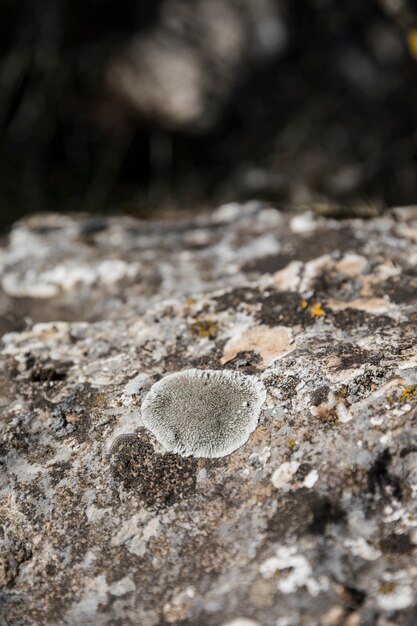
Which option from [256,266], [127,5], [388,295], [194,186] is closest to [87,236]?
[256,266]

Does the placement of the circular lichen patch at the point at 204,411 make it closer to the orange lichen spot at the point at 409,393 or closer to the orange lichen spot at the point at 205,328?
the orange lichen spot at the point at 205,328

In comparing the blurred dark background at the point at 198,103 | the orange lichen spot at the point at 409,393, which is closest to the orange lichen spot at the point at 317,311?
the orange lichen spot at the point at 409,393

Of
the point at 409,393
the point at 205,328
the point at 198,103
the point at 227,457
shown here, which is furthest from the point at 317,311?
the point at 198,103

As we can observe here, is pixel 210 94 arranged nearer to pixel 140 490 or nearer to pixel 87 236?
pixel 87 236

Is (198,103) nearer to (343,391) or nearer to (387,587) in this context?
(343,391)

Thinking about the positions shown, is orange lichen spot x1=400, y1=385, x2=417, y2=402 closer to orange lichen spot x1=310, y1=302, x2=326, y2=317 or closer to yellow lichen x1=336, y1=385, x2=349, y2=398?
yellow lichen x1=336, y1=385, x2=349, y2=398

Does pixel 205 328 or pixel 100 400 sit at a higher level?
pixel 205 328
